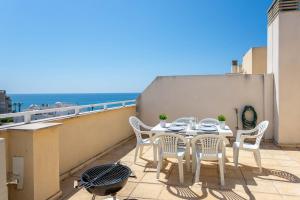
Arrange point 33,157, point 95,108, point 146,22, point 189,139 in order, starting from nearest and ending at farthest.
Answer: point 33,157 → point 189,139 → point 95,108 → point 146,22

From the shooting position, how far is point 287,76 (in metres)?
6.09

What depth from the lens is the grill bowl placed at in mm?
2221

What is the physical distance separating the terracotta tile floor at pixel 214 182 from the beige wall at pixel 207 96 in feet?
7.35

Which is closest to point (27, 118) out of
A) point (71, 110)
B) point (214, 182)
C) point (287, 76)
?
point (71, 110)

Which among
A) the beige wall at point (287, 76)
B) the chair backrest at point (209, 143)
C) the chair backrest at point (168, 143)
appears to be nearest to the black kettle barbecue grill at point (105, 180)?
the chair backrest at point (168, 143)

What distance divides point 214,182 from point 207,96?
158 inches

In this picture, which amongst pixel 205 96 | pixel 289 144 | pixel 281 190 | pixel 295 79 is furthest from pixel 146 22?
pixel 281 190

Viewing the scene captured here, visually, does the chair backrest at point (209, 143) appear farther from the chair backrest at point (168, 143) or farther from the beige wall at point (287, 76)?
the beige wall at point (287, 76)

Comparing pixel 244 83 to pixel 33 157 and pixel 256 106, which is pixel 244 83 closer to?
pixel 256 106

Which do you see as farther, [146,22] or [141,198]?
[146,22]

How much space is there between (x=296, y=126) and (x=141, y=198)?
512cm

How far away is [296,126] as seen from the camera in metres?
6.14

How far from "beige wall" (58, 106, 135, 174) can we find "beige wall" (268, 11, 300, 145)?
4.43m

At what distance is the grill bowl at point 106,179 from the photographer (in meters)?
2.22
